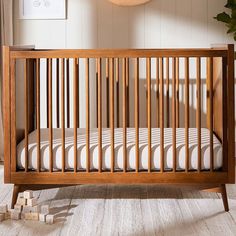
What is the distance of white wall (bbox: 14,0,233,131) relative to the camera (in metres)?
4.04

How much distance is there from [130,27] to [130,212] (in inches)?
74.3

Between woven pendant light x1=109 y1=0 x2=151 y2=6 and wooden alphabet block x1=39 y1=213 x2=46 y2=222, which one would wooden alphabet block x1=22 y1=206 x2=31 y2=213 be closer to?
wooden alphabet block x1=39 y1=213 x2=46 y2=222

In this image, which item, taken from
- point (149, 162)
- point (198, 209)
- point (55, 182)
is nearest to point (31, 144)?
point (55, 182)

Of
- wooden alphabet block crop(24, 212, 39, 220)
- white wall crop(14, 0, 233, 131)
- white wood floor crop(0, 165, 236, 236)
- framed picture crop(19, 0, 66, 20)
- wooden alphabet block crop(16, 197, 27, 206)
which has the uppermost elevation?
framed picture crop(19, 0, 66, 20)

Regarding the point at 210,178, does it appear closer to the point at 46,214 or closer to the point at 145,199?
the point at 145,199

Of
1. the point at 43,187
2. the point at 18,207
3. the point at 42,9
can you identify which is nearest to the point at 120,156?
the point at 43,187

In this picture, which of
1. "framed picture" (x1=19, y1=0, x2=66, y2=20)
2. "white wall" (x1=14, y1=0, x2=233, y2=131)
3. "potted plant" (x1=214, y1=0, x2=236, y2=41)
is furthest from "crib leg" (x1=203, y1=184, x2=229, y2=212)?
"framed picture" (x1=19, y1=0, x2=66, y2=20)

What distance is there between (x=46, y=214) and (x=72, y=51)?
0.75 m

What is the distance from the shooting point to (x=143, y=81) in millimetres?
4074

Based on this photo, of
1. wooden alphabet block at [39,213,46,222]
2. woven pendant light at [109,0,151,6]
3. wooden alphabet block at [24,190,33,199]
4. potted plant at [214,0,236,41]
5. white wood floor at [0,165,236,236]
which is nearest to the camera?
white wood floor at [0,165,236,236]

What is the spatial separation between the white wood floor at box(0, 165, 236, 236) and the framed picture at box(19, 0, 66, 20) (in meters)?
1.44

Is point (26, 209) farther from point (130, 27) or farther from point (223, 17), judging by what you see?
point (223, 17)

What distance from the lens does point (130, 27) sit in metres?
4.06

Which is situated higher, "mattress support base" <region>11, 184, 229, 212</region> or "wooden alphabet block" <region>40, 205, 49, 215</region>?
"mattress support base" <region>11, 184, 229, 212</region>
